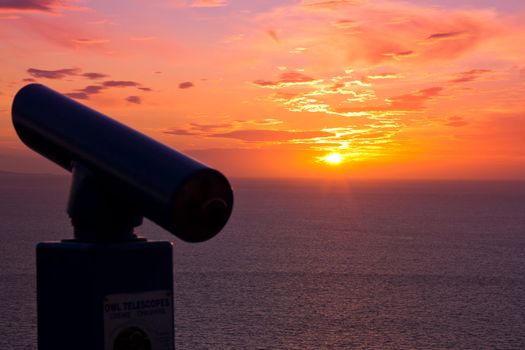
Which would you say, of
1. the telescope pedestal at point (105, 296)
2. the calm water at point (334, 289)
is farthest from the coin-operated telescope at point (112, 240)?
the calm water at point (334, 289)

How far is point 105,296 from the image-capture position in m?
2.50

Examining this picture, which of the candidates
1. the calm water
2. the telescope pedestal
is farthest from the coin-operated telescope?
the calm water

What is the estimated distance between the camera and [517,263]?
3088 inches

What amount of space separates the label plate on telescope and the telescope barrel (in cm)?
24

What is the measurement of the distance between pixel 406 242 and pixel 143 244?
96585 mm

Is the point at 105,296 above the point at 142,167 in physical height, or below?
below

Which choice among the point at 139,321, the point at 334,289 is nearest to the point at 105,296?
the point at 139,321

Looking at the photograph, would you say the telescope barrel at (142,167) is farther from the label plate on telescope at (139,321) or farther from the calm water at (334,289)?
the calm water at (334,289)

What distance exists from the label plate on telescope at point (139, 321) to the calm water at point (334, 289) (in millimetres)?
40619

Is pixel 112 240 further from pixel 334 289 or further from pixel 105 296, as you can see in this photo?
pixel 334 289

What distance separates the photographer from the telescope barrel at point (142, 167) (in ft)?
7.70

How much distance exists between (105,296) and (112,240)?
0.19m

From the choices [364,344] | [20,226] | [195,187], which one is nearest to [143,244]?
[195,187]

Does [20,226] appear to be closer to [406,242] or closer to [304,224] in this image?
[304,224]
